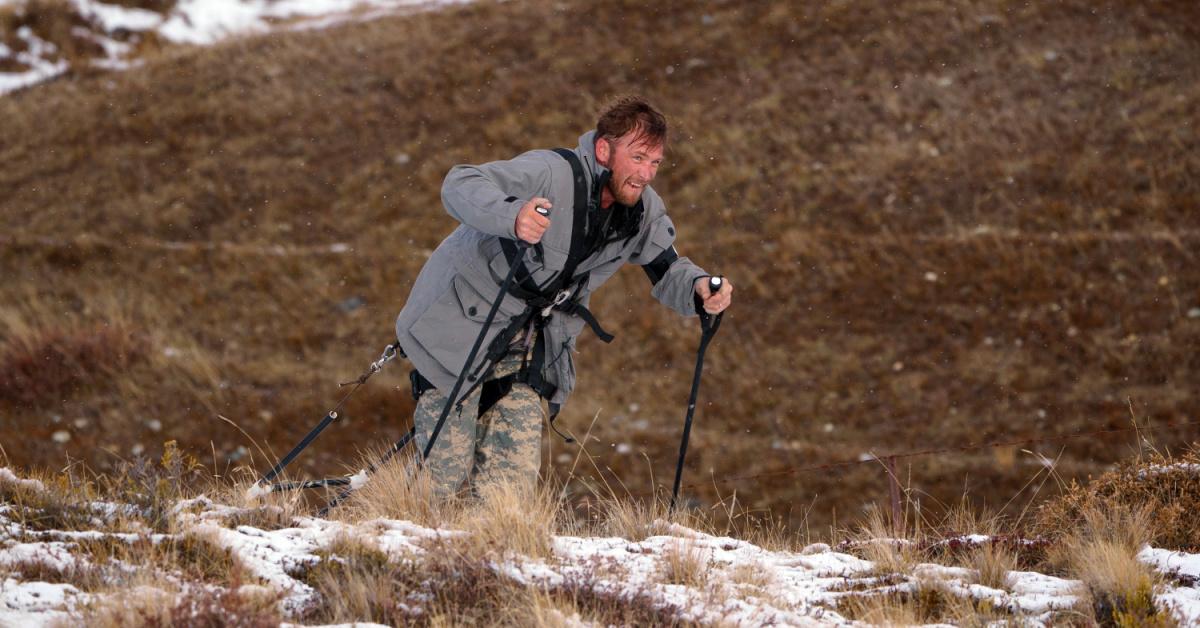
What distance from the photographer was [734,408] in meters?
14.3

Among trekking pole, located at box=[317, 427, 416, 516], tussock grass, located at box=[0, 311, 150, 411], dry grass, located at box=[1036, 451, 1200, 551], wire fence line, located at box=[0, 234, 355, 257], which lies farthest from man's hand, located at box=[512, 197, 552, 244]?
wire fence line, located at box=[0, 234, 355, 257]

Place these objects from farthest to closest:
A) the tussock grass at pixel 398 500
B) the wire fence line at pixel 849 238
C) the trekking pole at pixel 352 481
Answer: the wire fence line at pixel 849 238
the trekking pole at pixel 352 481
the tussock grass at pixel 398 500

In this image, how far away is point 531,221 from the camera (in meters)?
4.84

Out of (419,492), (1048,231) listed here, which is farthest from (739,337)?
(419,492)

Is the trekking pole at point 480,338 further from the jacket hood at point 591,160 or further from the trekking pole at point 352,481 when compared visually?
the trekking pole at point 352,481

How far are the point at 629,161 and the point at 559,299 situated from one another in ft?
2.89

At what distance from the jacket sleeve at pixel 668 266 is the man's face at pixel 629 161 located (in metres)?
0.49

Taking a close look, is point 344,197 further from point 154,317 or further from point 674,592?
point 674,592

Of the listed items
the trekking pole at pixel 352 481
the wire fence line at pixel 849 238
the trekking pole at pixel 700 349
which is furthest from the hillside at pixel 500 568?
the wire fence line at pixel 849 238

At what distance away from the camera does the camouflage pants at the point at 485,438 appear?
5.78 meters

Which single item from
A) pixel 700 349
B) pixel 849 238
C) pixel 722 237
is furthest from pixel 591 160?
pixel 722 237

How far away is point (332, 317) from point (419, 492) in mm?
11435

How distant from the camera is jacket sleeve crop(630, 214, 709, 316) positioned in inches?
232

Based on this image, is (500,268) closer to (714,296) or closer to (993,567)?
(714,296)
